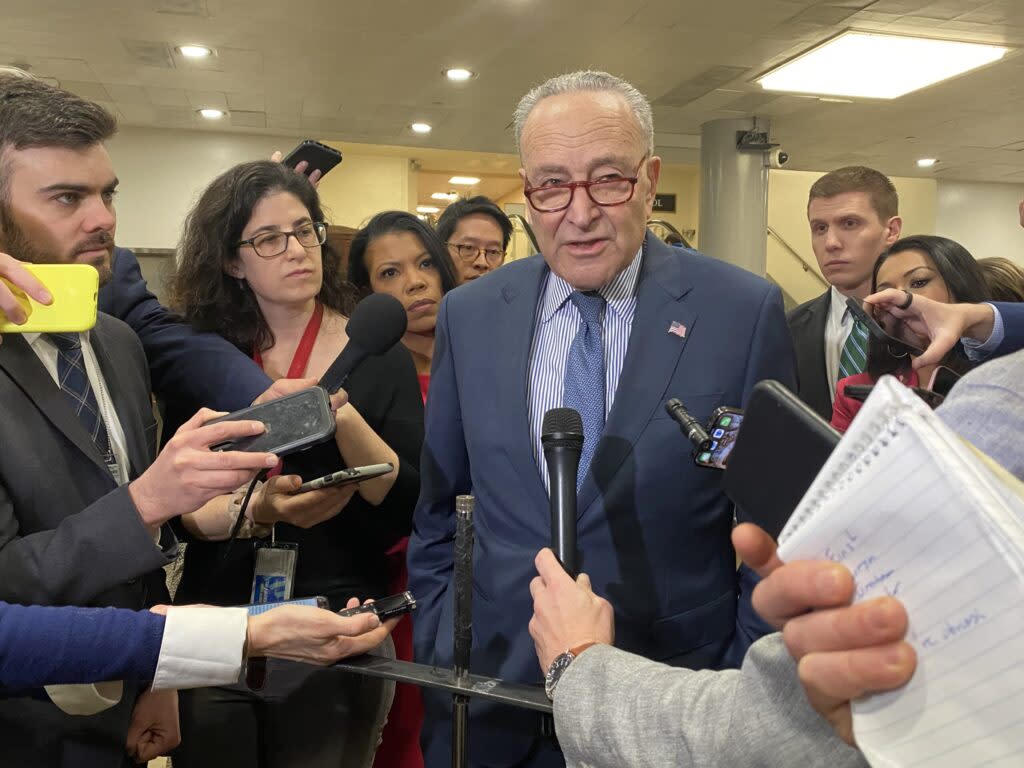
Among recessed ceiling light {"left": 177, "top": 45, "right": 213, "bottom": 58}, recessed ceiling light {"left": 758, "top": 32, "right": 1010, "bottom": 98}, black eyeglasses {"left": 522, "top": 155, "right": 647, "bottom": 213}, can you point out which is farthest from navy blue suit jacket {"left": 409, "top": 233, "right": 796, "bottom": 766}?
recessed ceiling light {"left": 177, "top": 45, "right": 213, "bottom": 58}

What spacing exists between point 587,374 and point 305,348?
94 cm

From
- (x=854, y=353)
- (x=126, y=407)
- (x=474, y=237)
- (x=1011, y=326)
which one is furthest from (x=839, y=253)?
(x=126, y=407)

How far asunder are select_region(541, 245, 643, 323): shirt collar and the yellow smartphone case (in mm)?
815

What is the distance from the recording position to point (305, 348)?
2.23m

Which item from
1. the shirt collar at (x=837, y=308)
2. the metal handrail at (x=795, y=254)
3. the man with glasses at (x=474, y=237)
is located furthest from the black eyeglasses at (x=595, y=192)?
the metal handrail at (x=795, y=254)

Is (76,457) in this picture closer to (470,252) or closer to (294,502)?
(294,502)

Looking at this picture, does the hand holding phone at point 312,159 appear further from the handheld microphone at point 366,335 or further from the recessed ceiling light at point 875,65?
the recessed ceiling light at point 875,65

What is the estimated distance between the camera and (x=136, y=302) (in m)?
2.23

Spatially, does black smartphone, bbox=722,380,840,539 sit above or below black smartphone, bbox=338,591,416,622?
above

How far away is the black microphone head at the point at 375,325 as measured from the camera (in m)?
1.62

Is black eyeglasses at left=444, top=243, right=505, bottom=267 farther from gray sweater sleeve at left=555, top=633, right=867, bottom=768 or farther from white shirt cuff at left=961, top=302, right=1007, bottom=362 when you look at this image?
gray sweater sleeve at left=555, top=633, right=867, bottom=768

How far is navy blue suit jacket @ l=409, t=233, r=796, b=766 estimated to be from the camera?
147cm

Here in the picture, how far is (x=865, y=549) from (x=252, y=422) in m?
1.00

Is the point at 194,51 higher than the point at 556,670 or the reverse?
higher
